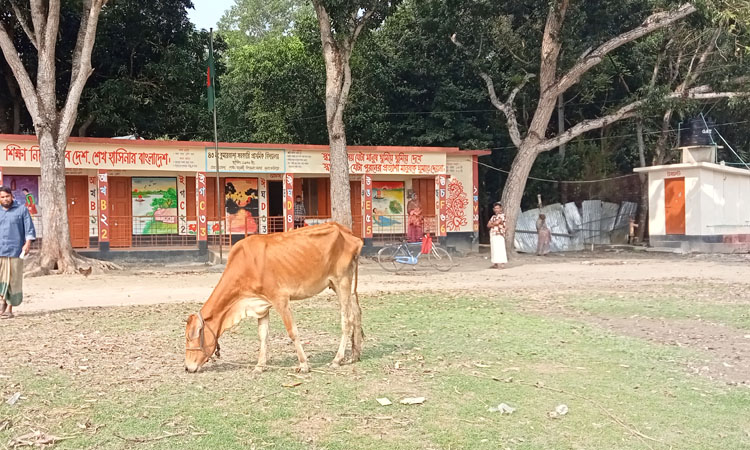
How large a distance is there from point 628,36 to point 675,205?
630 centimetres

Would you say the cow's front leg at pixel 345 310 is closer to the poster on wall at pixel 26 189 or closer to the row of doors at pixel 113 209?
the row of doors at pixel 113 209

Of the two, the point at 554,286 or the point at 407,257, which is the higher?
the point at 407,257

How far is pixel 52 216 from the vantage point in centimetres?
1611

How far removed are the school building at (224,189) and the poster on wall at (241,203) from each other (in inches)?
1.3

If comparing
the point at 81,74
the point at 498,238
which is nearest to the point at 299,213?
the point at 498,238

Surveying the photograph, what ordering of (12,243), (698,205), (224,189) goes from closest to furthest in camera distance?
(12,243), (698,205), (224,189)

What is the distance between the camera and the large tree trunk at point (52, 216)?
16.0m

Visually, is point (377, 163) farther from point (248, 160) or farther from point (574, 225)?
point (574, 225)

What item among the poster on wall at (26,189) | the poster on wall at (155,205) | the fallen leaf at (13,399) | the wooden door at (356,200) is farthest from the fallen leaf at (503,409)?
the poster on wall at (26,189)

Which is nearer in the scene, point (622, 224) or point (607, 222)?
point (607, 222)

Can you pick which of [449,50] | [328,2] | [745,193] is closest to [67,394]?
[328,2]

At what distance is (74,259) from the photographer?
16.3 meters

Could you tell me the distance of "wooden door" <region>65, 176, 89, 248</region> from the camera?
66.9 ft

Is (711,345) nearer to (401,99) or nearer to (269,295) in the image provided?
(269,295)
